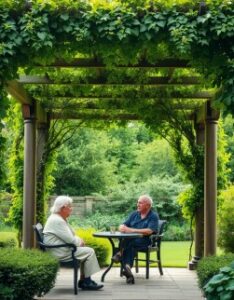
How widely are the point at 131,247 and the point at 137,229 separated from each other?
26 centimetres

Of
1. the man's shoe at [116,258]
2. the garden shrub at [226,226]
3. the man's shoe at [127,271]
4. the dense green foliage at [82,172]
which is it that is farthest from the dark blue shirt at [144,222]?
the dense green foliage at [82,172]

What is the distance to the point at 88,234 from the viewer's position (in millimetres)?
9891

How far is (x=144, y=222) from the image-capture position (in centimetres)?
814

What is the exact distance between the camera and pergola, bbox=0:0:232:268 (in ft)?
25.7

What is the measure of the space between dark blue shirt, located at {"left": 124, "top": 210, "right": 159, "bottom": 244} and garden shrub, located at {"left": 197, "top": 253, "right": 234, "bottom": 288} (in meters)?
2.06

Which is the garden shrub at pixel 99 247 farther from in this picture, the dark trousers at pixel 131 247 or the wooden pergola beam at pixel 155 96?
the wooden pergola beam at pixel 155 96

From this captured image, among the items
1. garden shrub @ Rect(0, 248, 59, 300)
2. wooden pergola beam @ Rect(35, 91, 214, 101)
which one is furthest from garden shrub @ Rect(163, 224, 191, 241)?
garden shrub @ Rect(0, 248, 59, 300)

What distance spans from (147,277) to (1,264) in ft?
10.1

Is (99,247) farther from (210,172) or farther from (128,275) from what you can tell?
(210,172)

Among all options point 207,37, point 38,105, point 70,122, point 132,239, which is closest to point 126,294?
point 132,239

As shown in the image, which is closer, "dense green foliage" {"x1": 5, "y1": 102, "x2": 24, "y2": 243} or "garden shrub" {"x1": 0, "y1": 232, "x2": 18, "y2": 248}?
"dense green foliage" {"x1": 5, "y1": 102, "x2": 24, "y2": 243}

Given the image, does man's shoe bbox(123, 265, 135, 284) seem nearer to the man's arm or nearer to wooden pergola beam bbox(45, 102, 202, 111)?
the man's arm

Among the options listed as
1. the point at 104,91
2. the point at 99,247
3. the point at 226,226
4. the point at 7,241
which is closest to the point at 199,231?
the point at 226,226

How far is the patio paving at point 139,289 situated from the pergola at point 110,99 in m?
0.76
